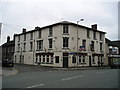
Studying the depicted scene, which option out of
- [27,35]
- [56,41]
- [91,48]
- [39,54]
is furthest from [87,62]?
[27,35]

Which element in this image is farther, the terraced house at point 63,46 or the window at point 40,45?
the window at point 40,45

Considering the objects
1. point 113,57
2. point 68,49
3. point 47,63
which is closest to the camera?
point 68,49

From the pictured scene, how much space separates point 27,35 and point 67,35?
542 inches

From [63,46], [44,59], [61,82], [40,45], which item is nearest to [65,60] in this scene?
[63,46]

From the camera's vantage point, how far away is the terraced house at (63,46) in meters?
30.3

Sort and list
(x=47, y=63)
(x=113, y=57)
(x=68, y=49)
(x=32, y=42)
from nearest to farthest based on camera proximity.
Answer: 1. (x=68, y=49)
2. (x=47, y=63)
3. (x=32, y=42)
4. (x=113, y=57)

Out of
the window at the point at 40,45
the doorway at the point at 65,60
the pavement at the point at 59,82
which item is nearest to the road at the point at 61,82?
the pavement at the point at 59,82

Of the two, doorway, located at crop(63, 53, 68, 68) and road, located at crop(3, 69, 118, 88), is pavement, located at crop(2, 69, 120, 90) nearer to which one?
road, located at crop(3, 69, 118, 88)

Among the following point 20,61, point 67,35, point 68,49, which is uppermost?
point 67,35

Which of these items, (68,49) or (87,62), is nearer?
(68,49)

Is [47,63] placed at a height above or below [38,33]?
below

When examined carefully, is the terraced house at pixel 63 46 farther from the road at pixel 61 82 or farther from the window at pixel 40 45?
the road at pixel 61 82

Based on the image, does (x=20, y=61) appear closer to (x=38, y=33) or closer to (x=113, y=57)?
(x=38, y=33)

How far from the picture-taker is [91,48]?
35156 millimetres
